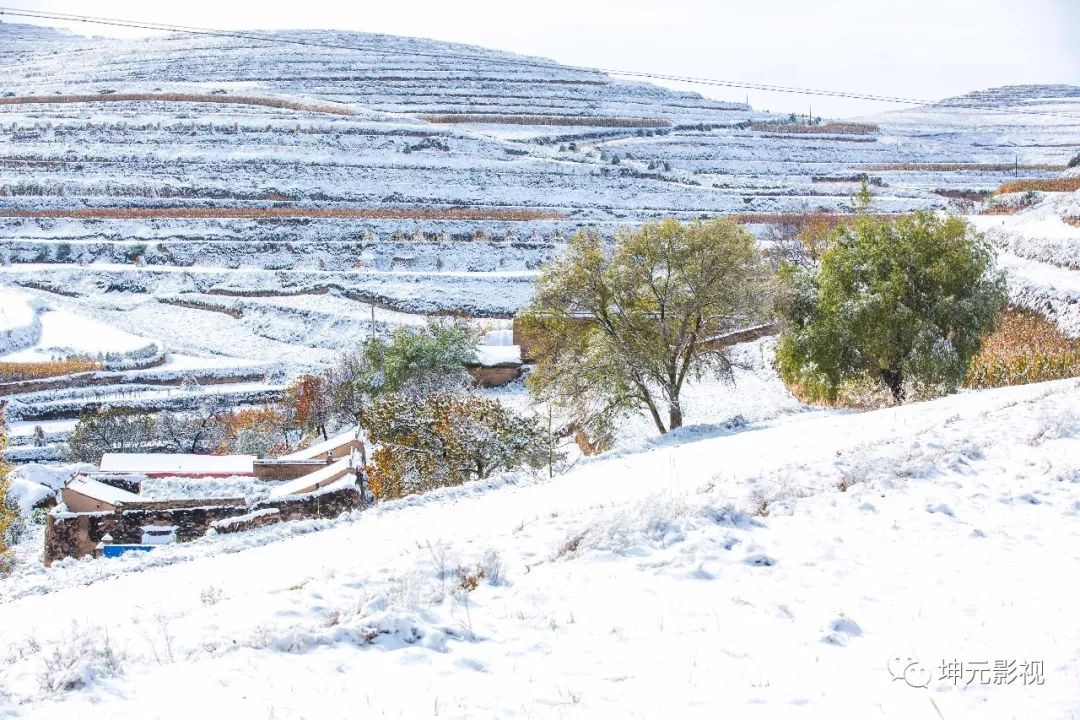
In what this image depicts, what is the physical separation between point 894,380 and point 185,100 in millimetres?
103521

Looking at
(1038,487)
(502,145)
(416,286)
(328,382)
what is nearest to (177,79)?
(502,145)

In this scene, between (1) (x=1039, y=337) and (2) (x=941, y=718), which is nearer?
(2) (x=941, y=718)

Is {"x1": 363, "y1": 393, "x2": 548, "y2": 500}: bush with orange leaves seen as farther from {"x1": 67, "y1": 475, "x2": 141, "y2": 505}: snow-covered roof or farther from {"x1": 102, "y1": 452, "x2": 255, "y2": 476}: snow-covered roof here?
{"x1": 102, "y1": 452, "x2": 255, "y2": 476}: snow-covered roof

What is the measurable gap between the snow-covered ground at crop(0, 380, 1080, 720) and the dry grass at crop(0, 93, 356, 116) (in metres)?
101

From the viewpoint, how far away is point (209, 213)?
237 feet

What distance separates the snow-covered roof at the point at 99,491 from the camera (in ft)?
84.5

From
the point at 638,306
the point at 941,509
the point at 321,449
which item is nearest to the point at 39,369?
the point at 321,449

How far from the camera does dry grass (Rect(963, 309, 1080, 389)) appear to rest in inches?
754

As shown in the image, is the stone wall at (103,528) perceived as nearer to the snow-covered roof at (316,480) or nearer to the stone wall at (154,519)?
the stone wall at (154,519)

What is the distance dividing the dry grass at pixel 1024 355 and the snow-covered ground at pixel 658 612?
31.6 ft

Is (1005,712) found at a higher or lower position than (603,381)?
higher

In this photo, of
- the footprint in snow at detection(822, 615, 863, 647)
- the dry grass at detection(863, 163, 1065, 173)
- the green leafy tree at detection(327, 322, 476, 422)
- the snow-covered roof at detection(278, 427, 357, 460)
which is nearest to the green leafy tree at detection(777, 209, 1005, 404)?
the footprint in snow at detection(822, 615, 863, 647)

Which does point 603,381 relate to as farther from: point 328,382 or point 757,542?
point 328,382

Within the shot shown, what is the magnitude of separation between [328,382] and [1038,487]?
37445mm
